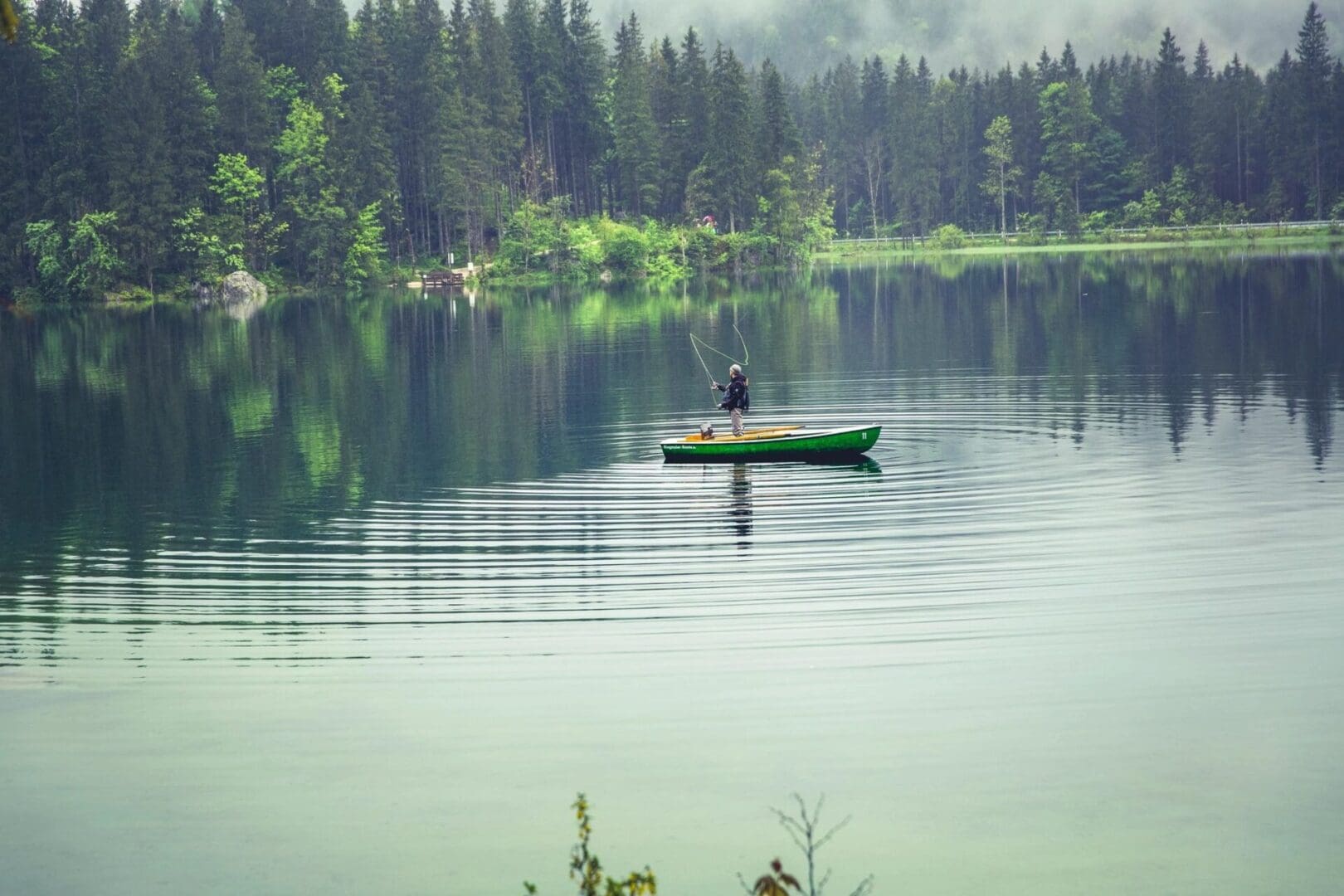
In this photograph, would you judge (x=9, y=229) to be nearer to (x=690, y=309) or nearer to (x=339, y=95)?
(x=339, y=95)

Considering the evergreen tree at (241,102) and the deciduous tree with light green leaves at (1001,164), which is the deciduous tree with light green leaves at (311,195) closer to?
the evergreen tree at (241,102)

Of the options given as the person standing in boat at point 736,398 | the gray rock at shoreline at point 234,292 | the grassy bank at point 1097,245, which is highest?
the grassy bank at point 1097,245

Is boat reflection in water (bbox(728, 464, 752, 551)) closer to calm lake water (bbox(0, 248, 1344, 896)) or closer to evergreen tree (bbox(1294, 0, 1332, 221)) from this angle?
calm lake water (bbox(0, 248, 1344, 896))

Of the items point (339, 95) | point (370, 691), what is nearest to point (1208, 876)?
point (370, 691)

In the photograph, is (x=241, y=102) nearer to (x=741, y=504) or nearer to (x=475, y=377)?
(x=475, y=377)

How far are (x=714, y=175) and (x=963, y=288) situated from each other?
154 feet

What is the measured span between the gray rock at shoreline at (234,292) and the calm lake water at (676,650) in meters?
71.4

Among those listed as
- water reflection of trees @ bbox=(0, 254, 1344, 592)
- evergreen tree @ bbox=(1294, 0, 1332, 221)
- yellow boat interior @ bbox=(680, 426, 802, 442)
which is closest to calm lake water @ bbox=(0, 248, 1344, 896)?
water reflection of trees @ bbox=(0, 254, 1344, 592)

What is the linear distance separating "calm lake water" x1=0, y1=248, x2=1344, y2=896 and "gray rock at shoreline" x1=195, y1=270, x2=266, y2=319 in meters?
71.4

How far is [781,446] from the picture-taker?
29562mm

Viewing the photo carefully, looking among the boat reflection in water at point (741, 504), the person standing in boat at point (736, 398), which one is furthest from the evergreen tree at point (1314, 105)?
the boat reflection in water at point (741, 504)

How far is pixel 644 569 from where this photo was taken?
67.8 ft

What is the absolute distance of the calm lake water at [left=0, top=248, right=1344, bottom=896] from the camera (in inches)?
461

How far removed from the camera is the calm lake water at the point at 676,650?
11.7 m
